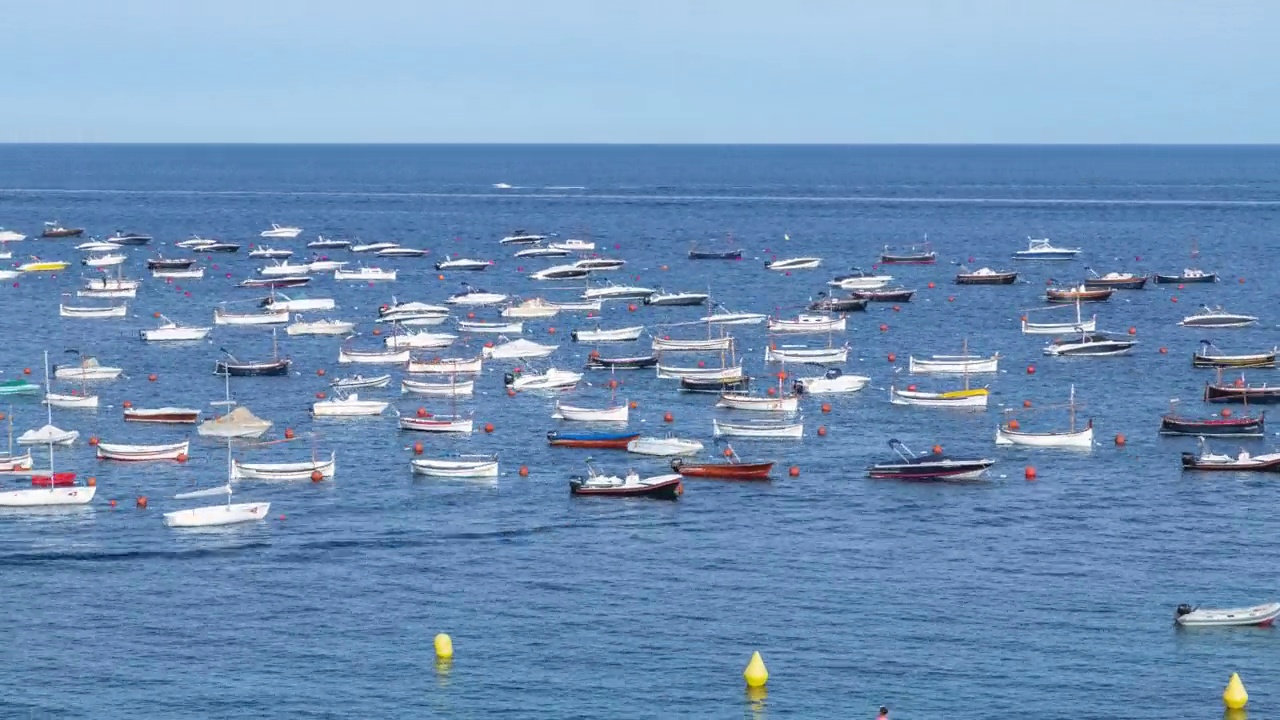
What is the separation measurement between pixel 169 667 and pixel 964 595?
112ft

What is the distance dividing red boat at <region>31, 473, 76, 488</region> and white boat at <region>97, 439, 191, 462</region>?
840 cm

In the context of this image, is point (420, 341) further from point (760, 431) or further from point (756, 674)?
point (756, 674)

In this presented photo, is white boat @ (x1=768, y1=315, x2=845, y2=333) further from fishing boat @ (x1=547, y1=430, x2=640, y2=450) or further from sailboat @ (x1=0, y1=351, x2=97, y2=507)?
sailboat @ (x1=0, y1=351, x2=97, y2=507)

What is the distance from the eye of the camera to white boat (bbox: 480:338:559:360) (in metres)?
140

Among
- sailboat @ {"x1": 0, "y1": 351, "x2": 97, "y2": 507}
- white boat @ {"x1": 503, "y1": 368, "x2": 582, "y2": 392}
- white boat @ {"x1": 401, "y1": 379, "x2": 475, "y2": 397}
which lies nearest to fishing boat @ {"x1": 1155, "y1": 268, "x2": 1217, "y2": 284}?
white boat @ {"x1": 503, "y1": 368, "x2": 582, "y2": 392}

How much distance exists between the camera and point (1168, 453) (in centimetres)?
10731

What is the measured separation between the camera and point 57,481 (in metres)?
94.8

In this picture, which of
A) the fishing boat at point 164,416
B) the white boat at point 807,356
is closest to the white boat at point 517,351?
the white boat at point 807,356

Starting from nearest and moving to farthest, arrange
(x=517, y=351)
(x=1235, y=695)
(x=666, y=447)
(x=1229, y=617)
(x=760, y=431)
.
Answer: (x=1235, y=695) → (x=1229, y=617) → (x=666, y=447) → (x=760, y=431) → (x=517, y=351)

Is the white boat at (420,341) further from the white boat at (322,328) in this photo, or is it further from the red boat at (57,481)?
the red boat at (57,481)

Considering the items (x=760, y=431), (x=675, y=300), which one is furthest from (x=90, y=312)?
(x=760, y=431)

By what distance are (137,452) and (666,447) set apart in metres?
31.0

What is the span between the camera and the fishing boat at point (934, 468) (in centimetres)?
9969

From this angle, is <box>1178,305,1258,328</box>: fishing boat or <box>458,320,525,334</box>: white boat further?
<box>1178,305,1258,328</box>: fishing boat
